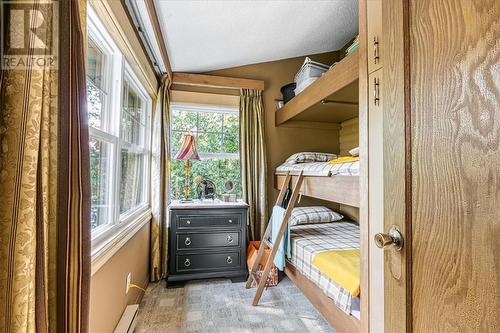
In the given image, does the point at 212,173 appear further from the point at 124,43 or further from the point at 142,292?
the point at 124,43

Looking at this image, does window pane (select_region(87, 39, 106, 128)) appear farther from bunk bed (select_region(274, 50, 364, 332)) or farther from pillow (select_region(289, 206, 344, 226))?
pillow (select_region(289, 206, 344, 226))

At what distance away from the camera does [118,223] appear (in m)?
1.68

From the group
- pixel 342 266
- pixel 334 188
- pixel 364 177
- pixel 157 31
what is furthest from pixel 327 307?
pixel 157 31

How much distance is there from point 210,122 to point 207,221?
1.28 metres

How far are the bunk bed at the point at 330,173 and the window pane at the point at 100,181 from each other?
1.52 m

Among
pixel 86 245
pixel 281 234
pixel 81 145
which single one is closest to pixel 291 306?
pixel 281 234

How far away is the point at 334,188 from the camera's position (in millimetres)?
1732

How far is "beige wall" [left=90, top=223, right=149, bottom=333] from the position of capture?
4.29ft

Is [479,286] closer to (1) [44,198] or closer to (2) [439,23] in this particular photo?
(2) [439,23]

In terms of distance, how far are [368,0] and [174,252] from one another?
247 centimetres

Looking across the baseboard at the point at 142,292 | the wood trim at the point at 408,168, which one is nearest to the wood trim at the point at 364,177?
the wood trim at the point at 408,168

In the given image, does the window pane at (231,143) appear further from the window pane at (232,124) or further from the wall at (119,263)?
the wall at (119,263)

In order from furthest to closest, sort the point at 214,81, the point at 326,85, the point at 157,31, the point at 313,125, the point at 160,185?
the point at 313,125
the point at 214,81
the point at 160,185
the point at 326,85
the point at 157,31

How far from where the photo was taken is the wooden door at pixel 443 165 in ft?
1.53
